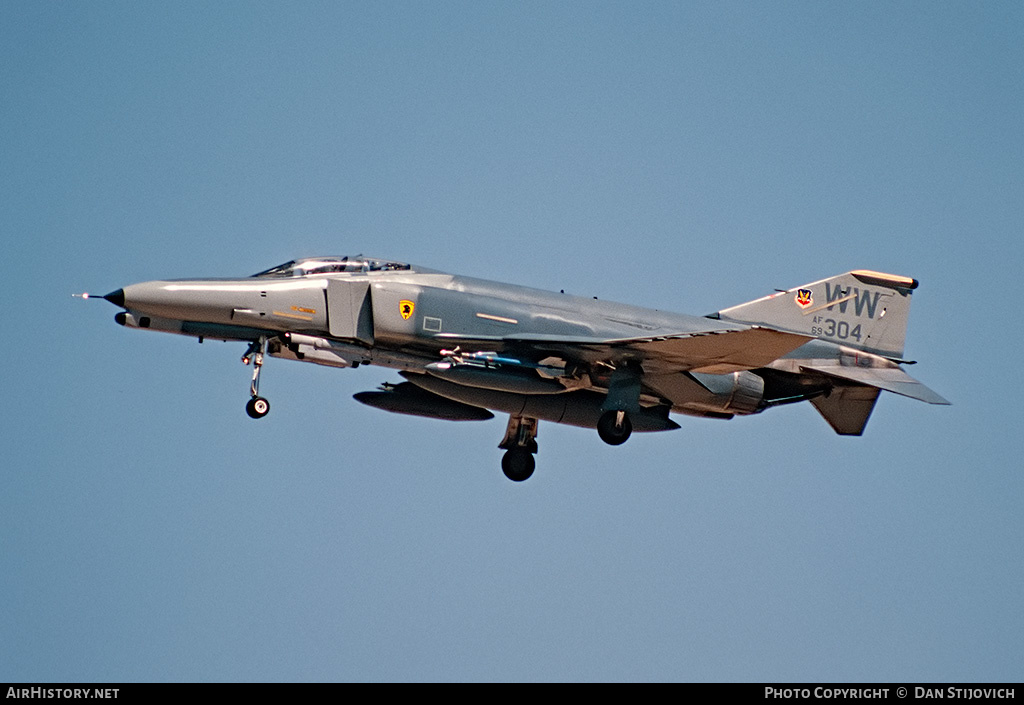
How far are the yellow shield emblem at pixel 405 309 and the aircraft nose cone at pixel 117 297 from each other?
14.3 feet

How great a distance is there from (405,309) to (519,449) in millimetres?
4990

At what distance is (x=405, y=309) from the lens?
23000mm

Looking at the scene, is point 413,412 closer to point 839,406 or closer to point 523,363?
point 523,363

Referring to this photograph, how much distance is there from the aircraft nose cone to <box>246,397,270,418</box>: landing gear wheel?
2.48 metres

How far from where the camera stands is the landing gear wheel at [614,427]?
24.0 meters

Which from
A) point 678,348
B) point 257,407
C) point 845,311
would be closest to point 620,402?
point 678,348

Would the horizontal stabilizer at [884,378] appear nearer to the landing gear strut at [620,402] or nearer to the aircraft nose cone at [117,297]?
the landing gear strut at [620,402]

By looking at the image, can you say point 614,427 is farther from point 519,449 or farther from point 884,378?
point 884,378

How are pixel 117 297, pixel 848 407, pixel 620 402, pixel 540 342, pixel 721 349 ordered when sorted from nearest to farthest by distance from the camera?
pixel 117 297
pixel 721 349
pixel 540 342
pixel 620 402
pixel 848 407

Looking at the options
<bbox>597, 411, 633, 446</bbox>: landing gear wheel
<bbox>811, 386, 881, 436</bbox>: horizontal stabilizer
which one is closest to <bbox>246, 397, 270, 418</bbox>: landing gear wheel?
<bbox>597, 411, 633, 446</bbox>: landing gear wheel

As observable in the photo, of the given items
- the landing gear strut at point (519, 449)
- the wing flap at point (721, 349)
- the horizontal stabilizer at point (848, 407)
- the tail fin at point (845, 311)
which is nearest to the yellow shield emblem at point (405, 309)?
the wing flap at point (721, 349)
